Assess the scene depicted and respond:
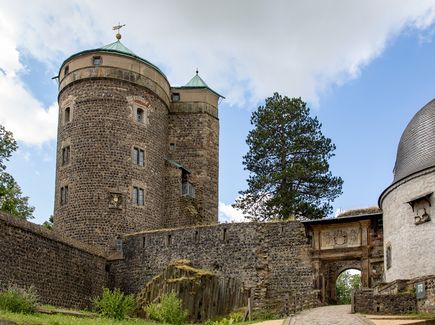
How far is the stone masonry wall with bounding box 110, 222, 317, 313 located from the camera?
31969 millimetres

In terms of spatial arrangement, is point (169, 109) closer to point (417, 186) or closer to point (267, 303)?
point (267, 303)

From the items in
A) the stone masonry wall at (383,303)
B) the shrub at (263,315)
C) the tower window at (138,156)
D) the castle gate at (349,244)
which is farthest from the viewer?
the tower window at (138,156)

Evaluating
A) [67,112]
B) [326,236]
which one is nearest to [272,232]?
[326,236]

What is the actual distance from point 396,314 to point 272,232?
905cm

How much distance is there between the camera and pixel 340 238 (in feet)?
106

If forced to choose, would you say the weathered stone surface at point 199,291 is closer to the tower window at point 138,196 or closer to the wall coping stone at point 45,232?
the wall coping stone at point 45,232

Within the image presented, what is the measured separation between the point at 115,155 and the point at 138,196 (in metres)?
2.35

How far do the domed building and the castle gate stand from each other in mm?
1262

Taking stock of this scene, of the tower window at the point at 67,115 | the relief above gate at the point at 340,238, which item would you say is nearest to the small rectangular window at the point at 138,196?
the tower window at the point at 67,115

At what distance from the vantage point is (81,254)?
111ft

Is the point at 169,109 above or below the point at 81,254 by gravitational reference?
above

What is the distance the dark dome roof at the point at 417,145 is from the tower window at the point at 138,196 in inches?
529

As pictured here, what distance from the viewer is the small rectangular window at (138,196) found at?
37.9 metres

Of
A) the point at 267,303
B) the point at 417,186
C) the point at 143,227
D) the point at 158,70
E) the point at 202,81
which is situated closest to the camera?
the point at 417,186
